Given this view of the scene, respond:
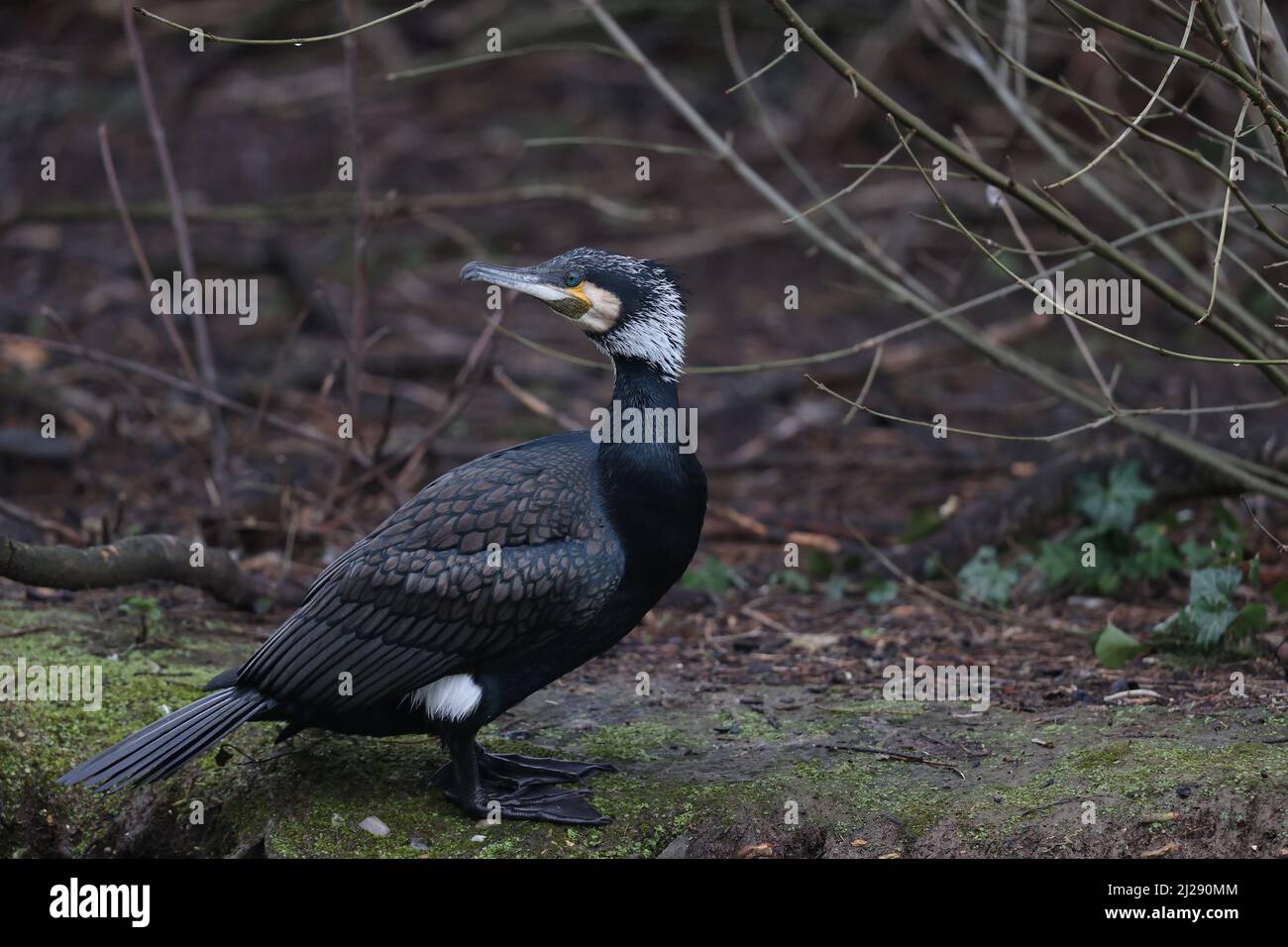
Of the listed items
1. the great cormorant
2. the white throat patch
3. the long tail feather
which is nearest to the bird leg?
the great cormorant

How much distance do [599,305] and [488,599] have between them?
0.96 m

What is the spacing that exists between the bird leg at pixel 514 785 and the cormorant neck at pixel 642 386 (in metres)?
1.11

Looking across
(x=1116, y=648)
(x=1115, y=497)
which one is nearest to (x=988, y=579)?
(x=1115, y=497)

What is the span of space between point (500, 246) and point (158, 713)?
7.31 meters

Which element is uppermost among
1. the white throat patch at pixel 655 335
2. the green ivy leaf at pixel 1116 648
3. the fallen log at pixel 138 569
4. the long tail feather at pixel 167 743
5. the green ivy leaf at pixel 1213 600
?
the white throat patch at pixel 655 335

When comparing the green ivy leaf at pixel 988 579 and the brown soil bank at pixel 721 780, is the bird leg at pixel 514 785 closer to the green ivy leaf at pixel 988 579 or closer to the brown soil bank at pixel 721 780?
the brown soil bank at pixel 721 780

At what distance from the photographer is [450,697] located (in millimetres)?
4254

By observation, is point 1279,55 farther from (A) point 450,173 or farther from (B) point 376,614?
(A) point 450,173

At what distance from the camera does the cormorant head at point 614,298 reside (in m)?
4.47

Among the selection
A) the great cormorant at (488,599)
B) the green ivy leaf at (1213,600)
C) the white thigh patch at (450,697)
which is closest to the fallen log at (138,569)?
the great cormorant at (488,599)

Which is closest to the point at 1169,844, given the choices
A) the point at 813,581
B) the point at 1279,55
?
the point at 1279,55

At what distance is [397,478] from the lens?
6.84 m

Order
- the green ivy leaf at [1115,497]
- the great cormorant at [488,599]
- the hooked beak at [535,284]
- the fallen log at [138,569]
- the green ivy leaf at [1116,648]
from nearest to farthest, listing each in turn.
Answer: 1. the great cormorant at [488,599]
2. the hooked beak at [535,284]
3. the fallen log at [138,569]
4. the green ivy leaf at [1116,648]
5. the green ivy leaf at [1115,497]

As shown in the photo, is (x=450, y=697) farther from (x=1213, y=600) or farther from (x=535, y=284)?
(x=1213, y=600)
